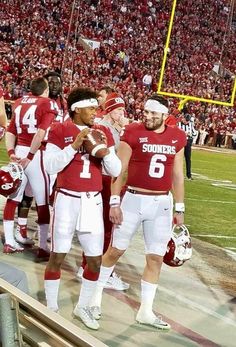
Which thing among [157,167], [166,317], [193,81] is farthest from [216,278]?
[193,81]

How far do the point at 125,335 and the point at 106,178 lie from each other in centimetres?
150

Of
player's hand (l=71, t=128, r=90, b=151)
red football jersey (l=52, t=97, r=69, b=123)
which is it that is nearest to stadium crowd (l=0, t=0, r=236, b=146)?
red football jersey (l=52, t=97, r=69, b=123)

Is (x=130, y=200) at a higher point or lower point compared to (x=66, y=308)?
higher

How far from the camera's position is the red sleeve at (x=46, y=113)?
589cm

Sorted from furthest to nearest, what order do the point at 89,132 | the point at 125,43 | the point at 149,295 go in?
the point at 125,43, the point at 149,295, the point at 89,132

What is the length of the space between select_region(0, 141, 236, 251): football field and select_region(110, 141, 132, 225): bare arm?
305cm

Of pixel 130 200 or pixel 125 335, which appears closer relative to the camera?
pixel 125 335

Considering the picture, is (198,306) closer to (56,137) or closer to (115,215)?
(115,215)

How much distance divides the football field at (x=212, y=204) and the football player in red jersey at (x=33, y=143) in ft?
7.93

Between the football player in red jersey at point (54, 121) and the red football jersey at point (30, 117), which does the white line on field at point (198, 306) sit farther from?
the red football jersey at point (30, 117)

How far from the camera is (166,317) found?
4727 mm

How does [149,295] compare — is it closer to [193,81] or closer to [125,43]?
[193,81]

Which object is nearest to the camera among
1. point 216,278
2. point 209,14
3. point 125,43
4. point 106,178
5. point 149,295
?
point 149,295

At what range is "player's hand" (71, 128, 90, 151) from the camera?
4.05m
